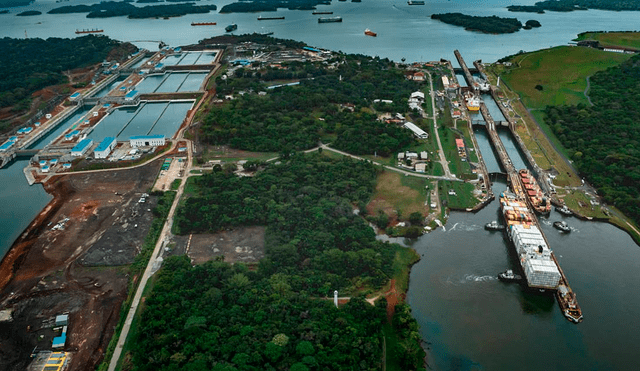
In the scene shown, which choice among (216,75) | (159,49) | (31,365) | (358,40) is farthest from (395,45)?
(31,365)

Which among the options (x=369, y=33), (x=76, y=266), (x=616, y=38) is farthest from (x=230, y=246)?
(x=616, y=38)

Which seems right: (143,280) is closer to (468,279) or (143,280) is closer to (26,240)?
(26,240)

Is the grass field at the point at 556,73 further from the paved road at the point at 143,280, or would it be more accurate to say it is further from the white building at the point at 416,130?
the paved road at the point at 143,280

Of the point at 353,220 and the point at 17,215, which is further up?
the point at 353,220

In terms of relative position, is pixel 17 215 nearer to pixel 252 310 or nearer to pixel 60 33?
pixel 252 310

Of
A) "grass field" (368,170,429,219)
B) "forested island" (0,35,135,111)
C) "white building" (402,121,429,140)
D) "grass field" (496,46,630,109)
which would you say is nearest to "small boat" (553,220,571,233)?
"grass field" (368,170,429,219)

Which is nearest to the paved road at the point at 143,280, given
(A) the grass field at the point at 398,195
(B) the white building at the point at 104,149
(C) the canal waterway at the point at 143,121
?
(B) the white building at the point at 104,149
